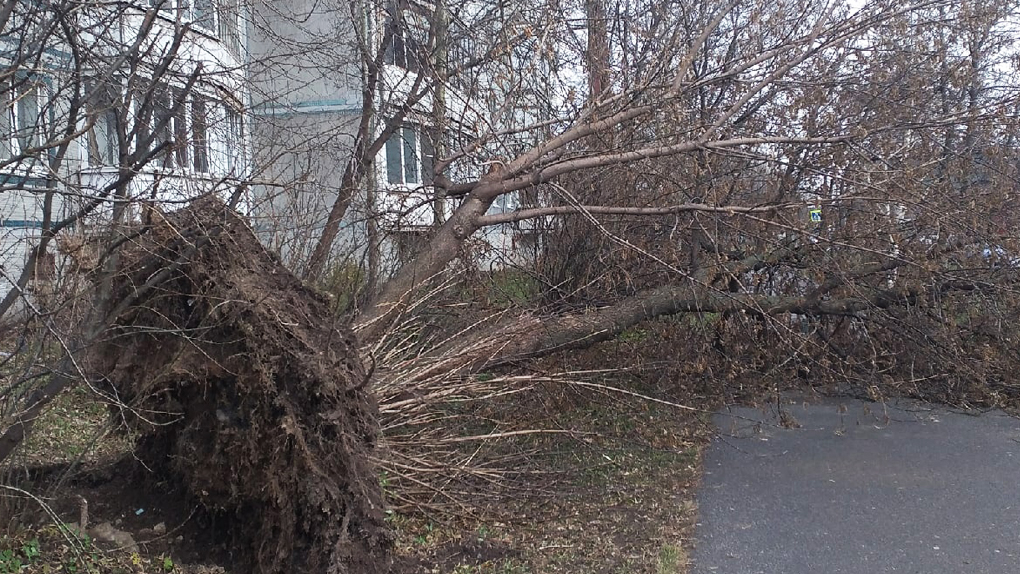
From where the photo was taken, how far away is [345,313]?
267 inches

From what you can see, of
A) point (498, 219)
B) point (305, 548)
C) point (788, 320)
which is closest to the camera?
point (305, 548)

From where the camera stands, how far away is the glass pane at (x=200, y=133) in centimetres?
604

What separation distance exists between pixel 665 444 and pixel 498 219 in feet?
8.32

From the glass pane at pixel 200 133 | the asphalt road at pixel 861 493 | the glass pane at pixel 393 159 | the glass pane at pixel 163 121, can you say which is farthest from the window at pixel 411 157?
the asphalt road at pixel 861 493

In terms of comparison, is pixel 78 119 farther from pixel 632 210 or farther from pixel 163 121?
pixel 632 210

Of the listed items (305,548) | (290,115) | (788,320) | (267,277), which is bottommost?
(305,548)

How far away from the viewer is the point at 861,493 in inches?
256

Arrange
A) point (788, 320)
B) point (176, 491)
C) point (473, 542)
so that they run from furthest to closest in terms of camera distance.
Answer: point (788, 320) → point (473, 542) → point (176, 491)

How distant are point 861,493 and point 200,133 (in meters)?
5.31

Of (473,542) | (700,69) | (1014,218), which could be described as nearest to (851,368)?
(1014,218)

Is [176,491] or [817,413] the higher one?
[176,491]

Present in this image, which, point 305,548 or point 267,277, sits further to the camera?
point 267,277

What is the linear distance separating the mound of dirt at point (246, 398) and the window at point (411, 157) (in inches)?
153

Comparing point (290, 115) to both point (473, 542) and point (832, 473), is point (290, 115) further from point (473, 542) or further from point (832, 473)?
point (832, 473)
